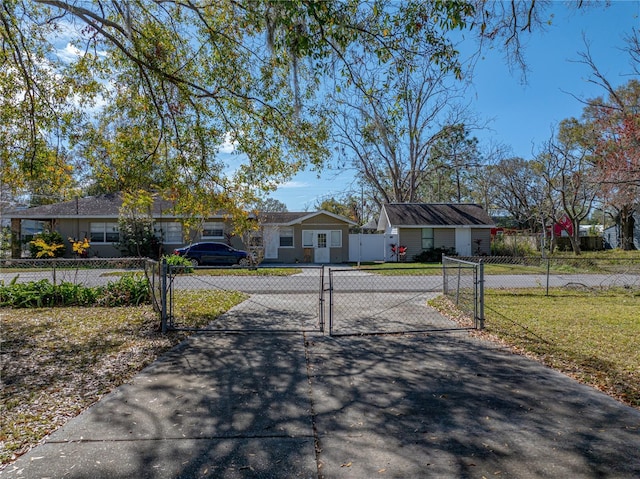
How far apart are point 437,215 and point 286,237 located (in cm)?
1044

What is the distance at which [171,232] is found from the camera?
1007 inches

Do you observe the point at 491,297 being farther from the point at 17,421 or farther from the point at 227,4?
the point at 17,421

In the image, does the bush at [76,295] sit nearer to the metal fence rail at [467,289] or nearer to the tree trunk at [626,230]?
the metal fence rail at [467,289]

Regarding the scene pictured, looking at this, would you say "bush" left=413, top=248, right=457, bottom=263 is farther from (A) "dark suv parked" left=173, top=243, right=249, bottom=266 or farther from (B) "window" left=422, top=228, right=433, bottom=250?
(A) "dark suv parked" left=173, top=243, right=249, bottom=266

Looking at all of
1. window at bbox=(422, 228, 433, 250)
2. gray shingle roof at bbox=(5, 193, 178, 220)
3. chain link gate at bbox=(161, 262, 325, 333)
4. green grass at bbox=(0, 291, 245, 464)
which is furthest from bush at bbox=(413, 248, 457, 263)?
green grass at bbox=(0, 291, 245, 464)

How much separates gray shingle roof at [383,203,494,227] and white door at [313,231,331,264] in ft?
15.5

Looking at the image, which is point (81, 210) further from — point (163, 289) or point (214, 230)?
point (163, 289)

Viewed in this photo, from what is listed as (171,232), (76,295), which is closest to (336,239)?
(171,232)

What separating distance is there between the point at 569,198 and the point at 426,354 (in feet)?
105

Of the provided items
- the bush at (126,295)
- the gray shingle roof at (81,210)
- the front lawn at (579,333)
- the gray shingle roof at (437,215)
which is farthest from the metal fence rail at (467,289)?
the gray shingle roof at (81,210)

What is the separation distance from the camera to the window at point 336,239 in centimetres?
2634

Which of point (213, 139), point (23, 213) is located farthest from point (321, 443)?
point (23, 213)

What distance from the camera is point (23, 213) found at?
82.9 ft

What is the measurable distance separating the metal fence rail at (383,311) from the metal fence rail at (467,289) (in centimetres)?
40
